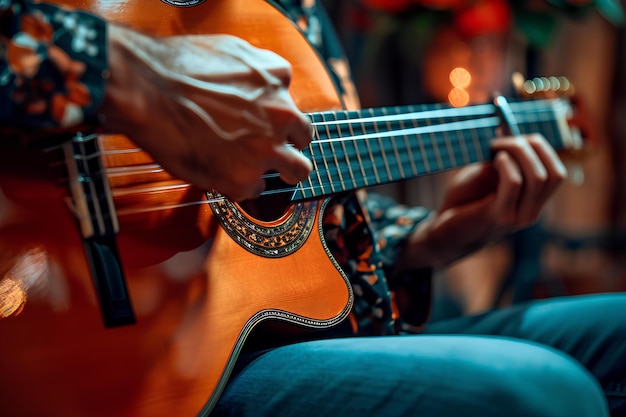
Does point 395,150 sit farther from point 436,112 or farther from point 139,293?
point 139,293

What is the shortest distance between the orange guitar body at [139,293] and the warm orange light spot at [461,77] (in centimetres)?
171

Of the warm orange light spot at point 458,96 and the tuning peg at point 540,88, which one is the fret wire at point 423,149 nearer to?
the tuning peg at point 540,88

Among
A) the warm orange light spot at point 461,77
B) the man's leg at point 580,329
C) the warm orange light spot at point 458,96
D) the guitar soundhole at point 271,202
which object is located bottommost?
the man's leg at point 580,329

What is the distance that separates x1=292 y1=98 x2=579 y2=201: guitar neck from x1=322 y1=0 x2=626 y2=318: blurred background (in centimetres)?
112

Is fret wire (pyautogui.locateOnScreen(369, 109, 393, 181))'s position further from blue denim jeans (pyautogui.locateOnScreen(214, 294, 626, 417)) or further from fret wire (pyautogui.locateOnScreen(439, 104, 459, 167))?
blue denim jeans (pyautogui.locateOnScreen(214, 294, 626, 417))

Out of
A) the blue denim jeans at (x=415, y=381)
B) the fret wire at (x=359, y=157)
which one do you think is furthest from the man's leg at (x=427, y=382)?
the fret wire at (x=359, y=157)

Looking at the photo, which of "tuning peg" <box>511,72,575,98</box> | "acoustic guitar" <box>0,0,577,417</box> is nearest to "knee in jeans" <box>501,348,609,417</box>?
"acoustic guitar" <box>0,0,577,417</box>

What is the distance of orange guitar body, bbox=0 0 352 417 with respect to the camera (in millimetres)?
512

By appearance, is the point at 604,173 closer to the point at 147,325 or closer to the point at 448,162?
the point at 448,162

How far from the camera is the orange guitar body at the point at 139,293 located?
51 centimetres

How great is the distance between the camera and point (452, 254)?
0.99 metres

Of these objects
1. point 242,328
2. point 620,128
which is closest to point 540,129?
point 242,328

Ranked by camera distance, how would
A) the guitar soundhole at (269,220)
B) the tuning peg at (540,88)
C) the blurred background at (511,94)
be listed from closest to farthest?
1. the guitar soundhole at (269,220)
2. the tuning peg at (540,88)
3. the blurred background at (511,94)

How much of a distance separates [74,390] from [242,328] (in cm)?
16
